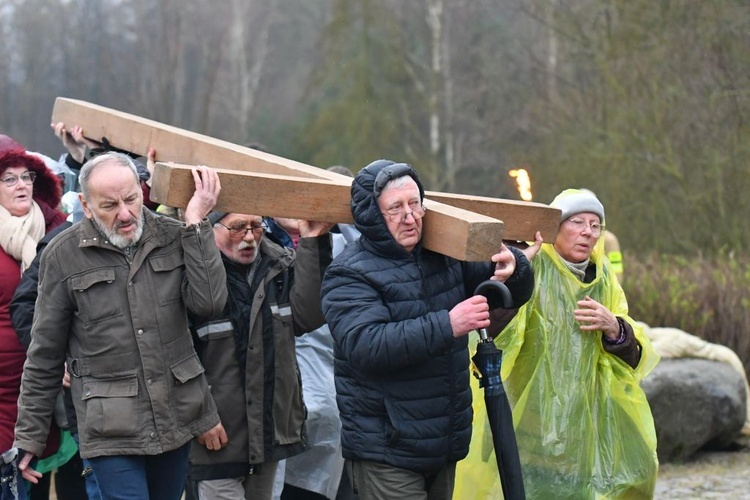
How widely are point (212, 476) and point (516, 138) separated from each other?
18623 millimetres

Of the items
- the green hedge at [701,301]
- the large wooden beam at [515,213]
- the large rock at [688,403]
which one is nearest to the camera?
the large wooden beam at [515,213]

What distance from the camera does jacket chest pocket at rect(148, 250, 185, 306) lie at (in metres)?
4.08

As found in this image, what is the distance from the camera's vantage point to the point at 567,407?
4.93 m

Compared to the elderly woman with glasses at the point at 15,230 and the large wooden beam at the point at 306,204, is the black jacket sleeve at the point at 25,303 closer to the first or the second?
the elderly woman with glasses at the point at 15,230

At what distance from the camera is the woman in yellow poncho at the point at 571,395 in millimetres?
4918

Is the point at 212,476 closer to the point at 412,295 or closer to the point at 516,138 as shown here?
the point at 412,295

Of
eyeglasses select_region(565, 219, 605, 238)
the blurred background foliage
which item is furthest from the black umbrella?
the blurred background foliage

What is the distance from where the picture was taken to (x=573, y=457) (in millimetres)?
4926

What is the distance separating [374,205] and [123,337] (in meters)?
0.97

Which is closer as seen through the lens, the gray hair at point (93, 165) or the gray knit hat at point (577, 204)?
the gray hair at point (93, 165)

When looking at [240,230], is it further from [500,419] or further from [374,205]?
[500,419]

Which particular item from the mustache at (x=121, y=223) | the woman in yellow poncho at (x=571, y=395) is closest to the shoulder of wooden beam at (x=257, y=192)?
the mustache at (x=121, y=223)

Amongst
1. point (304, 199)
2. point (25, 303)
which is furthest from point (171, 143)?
point (304, 199)

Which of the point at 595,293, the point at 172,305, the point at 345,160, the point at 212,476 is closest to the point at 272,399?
the point at 212,476
